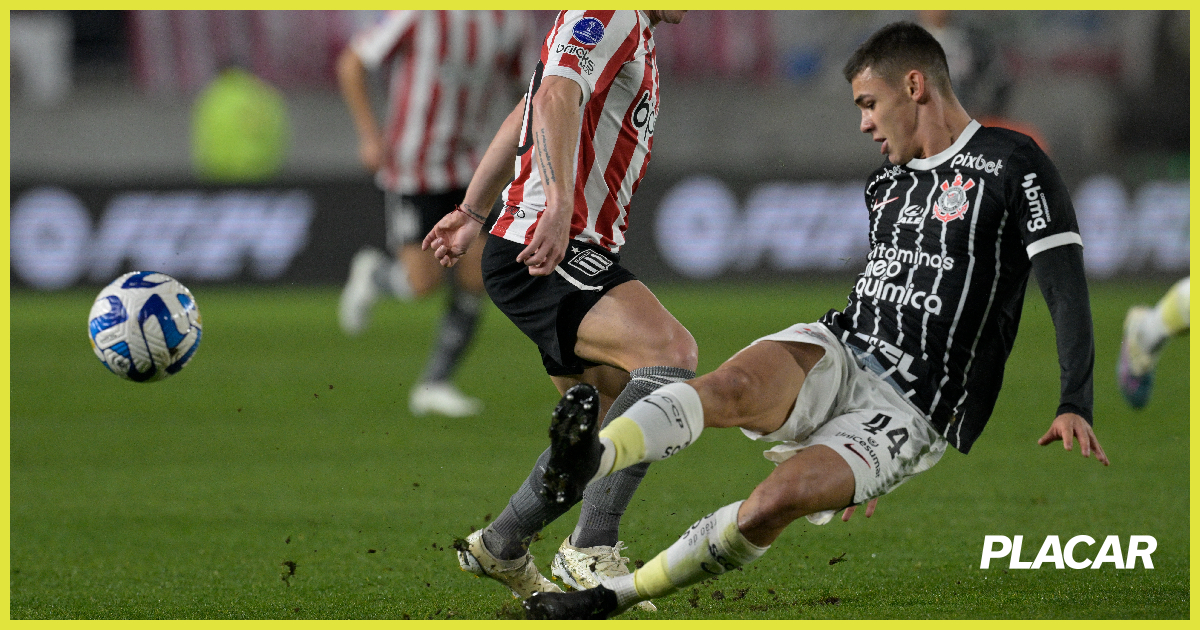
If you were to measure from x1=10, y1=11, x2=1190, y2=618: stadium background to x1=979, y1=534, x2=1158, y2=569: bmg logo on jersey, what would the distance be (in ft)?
0.24

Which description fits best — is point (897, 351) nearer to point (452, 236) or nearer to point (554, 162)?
point (554, 162)

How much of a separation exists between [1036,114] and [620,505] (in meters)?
16.8

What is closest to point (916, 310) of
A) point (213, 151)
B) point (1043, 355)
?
point (1043, 355)

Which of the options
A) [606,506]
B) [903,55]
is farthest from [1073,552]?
[903,55]

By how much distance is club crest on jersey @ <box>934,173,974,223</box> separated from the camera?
3.58m

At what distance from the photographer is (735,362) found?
133 inches

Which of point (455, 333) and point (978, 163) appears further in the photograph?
point (455, 333)

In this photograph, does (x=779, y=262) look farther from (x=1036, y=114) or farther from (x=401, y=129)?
(x=1036, y=114)

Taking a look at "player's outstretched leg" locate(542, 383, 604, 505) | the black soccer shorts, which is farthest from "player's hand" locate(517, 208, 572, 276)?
"player's outstretched leg" locate(542, 383, 604, 505)

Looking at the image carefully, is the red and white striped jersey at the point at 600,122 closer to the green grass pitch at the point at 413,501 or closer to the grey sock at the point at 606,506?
the grey sock at the point at 606,506

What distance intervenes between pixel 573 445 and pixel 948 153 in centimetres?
140

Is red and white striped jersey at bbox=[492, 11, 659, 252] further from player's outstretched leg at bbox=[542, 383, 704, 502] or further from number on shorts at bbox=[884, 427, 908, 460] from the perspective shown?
number on shorts at bbox=[884, 427, 908, 460]

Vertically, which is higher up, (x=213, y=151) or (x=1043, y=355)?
(x=213, y=151)

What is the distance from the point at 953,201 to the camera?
360cm
